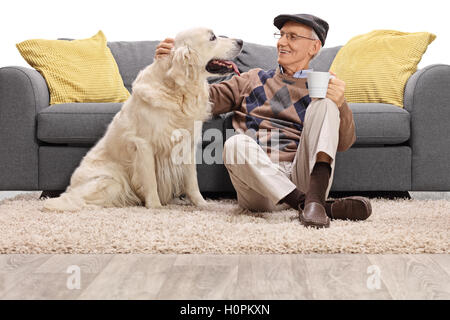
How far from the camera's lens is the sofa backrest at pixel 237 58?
3652 mm

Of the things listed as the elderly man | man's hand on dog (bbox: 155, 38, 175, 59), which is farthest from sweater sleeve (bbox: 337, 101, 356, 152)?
man's hand on dog (bbox: 155, 38, 175, 59)

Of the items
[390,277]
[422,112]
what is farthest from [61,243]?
[422,112]

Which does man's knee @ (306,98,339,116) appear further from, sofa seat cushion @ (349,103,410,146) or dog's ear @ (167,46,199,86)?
sofa seat cushion @ (349,103,410,146)

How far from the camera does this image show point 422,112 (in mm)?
2951

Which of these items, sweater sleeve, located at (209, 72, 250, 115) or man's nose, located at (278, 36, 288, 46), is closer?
man's nose, located at (278, 36, 288, 46)

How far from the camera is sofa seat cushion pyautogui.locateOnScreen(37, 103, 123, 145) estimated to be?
294 centimetres

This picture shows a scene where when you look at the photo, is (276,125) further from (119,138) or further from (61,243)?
(61,243)

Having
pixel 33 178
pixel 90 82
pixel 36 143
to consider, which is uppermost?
pixel 90 82

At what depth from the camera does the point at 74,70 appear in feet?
10.9

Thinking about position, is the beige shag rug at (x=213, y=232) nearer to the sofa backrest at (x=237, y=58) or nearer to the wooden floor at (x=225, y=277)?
the wooden floor at (x=225, y=277)

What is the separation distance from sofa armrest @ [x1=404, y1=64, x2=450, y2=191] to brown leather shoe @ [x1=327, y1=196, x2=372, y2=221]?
36.0 inches

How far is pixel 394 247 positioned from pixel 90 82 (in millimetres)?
2153

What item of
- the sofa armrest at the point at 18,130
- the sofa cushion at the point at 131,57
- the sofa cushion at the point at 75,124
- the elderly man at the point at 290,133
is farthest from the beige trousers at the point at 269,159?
the sofa cushion at the point at 131,57

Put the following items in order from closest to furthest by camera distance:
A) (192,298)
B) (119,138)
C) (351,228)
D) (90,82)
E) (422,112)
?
(192,298)
(351,228)
(119,138)
(422,112)
(90,82)
